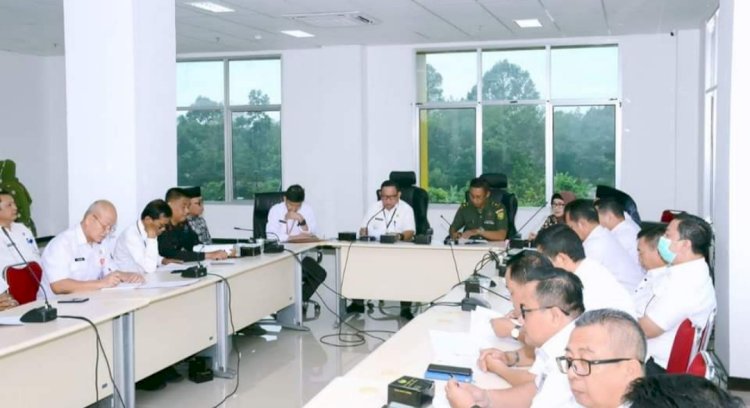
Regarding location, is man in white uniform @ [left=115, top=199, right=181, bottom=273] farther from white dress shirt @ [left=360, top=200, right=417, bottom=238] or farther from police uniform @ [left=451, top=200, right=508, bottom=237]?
police uniform @ [left=451, top=200, right=508, bottom=237]

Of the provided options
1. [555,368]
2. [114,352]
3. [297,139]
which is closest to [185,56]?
[297,139]

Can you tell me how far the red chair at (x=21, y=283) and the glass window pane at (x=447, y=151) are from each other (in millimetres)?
6837

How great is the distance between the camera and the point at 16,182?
9.89m

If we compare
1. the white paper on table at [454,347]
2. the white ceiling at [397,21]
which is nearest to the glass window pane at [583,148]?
the white ceiling at [397,21]

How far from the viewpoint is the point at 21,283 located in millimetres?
4469

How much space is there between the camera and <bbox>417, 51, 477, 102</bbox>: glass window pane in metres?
10.3

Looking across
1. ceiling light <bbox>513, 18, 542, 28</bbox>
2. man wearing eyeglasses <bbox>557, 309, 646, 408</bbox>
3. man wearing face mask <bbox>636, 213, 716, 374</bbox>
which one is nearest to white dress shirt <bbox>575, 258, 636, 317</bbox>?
man wearing face mask <bbox>636, 213, 716, 374</bbox>

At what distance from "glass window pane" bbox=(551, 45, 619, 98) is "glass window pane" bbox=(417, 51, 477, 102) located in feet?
3.71

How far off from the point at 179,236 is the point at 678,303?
Answer: 414 cm

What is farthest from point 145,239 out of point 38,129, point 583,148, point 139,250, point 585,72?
point 38,129

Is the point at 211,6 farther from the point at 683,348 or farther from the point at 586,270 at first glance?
the point at 683,348

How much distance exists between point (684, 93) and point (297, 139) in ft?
17.7

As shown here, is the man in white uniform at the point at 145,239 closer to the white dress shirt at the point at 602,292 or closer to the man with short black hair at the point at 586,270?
the man with short black hair at the point at 586,270

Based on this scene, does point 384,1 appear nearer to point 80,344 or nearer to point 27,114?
point 80,344
